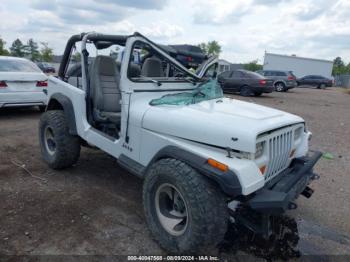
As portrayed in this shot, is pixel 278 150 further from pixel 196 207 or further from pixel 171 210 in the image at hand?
pixel 171 210

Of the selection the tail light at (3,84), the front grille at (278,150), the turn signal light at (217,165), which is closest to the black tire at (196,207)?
A: the turn signal light at (217,165)

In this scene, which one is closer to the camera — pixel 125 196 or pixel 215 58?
pixel 125 196

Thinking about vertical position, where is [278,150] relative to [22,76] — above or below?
below

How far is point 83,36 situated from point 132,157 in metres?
2.04

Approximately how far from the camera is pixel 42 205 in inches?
144

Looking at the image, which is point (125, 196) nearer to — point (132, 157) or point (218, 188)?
point (132, 157)

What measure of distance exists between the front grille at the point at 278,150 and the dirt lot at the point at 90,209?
2.76ft

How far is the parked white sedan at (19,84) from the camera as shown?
295 inches

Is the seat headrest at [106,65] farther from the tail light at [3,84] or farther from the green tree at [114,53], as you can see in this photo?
the tail light at [3,84]

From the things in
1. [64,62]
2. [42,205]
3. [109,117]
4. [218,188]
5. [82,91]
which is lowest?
[42,205]

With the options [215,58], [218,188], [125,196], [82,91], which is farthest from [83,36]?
[218,188]

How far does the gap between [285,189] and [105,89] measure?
2830mm

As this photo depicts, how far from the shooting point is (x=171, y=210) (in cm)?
302

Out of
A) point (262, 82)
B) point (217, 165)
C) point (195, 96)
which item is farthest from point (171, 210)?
point (262, 82)
